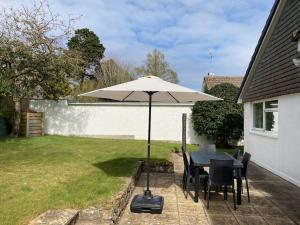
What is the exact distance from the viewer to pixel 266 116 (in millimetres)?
11602

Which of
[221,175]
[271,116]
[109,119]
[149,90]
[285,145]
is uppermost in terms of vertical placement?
[149,90]

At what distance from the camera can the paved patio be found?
5793 mm

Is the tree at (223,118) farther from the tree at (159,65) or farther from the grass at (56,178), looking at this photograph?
the tree at (159,65)

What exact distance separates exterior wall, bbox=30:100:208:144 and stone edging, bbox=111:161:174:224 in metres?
8.92

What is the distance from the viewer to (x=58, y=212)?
188 inches

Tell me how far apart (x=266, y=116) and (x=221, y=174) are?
5.84 meters

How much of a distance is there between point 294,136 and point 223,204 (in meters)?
3.27

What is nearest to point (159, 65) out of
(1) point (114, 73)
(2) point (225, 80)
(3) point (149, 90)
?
(1) point (114, 73)

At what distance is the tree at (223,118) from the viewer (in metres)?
17.1

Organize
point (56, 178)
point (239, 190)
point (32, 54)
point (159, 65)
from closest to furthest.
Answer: point (239, 190) < point (56, 178) < point (32, 54) < point (159, 65)

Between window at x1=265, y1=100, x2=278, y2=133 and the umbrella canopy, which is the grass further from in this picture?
window at x1=265, y1=100, x2=278, y2=133

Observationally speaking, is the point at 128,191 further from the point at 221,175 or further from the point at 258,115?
the point at 258,115

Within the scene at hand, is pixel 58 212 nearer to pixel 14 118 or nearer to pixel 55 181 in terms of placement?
pixel 55 181

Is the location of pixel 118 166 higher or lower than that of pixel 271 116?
lower
